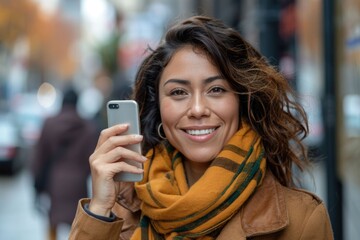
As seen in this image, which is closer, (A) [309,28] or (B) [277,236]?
(B) [277,236]

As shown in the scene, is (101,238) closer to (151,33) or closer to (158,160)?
(158,160)

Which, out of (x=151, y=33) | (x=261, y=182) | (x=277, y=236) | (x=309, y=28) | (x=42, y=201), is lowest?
(x=42, y=201)

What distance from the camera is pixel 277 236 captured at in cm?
220

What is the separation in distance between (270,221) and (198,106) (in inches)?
18.0

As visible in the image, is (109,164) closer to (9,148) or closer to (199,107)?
(199,107)

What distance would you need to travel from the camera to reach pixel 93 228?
2.21 m

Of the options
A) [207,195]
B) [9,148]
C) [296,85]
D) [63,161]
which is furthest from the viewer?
[9,148]

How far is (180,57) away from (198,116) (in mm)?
233

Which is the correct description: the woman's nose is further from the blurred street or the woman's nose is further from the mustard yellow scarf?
the blurred street

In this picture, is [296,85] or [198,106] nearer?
[198,106]

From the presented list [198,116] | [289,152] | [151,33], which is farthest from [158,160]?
[151,33]

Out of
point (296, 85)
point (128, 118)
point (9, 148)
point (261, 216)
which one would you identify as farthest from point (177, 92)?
Answer: point (9, 148)

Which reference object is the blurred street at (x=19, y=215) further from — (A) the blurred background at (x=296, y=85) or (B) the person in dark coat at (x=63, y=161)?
(B) the person in dark coat at (x=63, y=161)

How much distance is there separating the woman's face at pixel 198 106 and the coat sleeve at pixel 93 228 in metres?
0.37
